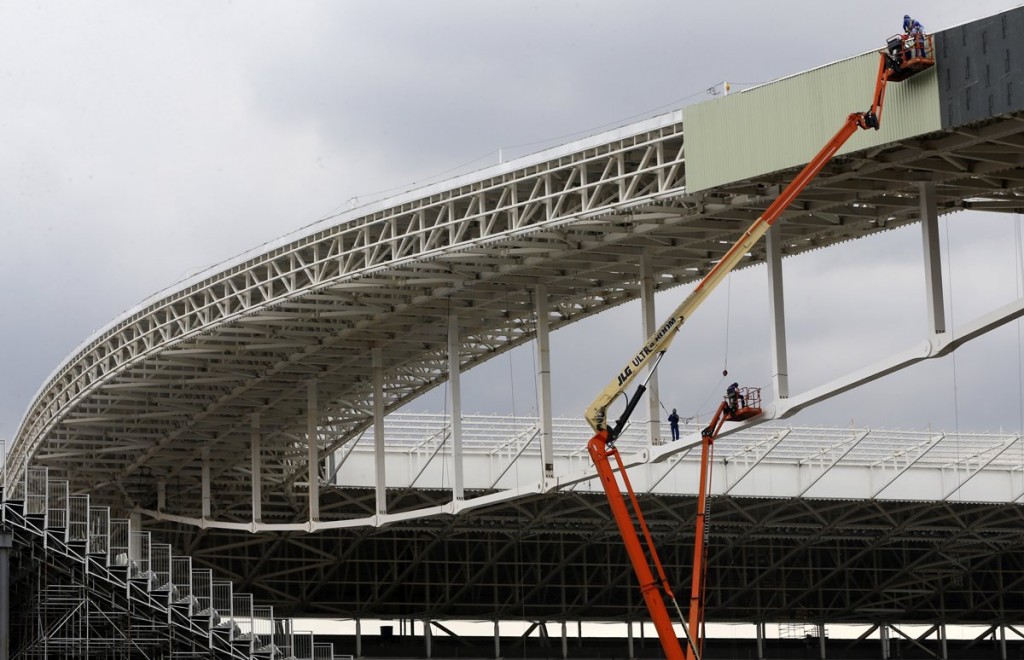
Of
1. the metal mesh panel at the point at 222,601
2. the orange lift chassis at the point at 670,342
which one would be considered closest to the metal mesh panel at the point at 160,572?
the metal mesh panel at the point at 222,601

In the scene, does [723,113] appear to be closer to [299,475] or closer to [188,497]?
[299,475]

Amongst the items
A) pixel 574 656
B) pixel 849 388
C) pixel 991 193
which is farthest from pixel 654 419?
pixel 574 656

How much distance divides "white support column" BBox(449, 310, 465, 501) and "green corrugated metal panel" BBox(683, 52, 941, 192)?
522 inches

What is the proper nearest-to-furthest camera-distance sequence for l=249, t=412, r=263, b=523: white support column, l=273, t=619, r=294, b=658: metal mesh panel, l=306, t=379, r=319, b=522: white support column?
1. l=273, t=619, r=294, b=658: metal mesh panel
2. l=306, t=379, r=319, b=522: white support column
3. l=249, t=412, r=263, b=523: white support column

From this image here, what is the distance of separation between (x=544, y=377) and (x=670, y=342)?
5316 millimetres

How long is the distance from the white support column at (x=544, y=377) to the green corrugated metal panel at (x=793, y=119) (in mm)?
10164

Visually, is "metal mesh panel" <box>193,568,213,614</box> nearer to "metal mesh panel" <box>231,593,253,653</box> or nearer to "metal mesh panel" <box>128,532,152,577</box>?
"metal mesh panel" <box>231,593,253,653</box>

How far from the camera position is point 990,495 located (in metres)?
71.3

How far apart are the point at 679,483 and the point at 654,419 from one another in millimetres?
23907

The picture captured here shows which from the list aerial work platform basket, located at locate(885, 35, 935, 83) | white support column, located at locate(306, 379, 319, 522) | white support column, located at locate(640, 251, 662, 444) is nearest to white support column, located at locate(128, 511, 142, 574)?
white support column, located at locate(306, 379, 319, 522)

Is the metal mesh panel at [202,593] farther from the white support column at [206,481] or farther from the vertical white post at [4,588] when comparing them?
the vertical white post at [4,588]

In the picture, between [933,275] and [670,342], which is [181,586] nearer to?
[670,342]

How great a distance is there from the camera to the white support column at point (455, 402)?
163ft

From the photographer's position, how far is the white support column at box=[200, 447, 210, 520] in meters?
→ 61.8
